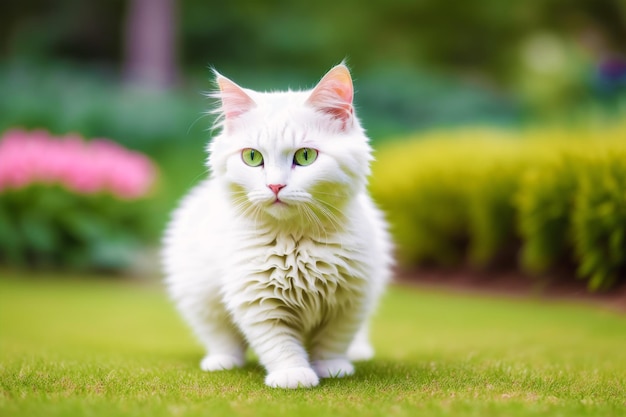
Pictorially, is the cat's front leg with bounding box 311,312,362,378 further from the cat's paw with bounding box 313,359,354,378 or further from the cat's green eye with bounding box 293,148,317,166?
the cat's green eye with bounding box 293,148,317,166

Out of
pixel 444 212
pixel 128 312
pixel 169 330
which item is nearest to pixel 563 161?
pixel 444 212

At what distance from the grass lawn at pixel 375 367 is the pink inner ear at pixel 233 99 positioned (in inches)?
43.3

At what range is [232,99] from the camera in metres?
2.95

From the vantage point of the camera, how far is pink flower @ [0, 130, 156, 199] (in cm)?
699

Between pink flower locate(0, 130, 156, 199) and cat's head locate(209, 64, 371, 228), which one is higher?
cat's head locate(209, 64, 371, 228)

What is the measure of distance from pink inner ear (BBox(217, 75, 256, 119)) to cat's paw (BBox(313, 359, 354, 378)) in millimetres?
1121

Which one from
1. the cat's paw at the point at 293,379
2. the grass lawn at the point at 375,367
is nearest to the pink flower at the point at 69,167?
the grass lawn at the point at 375,367

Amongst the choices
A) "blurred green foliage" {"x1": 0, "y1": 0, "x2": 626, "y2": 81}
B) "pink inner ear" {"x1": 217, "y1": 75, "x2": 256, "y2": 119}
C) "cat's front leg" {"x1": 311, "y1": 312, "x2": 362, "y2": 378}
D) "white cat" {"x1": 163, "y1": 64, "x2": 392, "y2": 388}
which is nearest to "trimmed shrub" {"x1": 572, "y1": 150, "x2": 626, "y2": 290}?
"white cat" {"x1": 163, "y1": 64, "x2": 392, "y2": 388}

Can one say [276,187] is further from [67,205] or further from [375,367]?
[67,205]

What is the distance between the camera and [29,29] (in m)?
18.5

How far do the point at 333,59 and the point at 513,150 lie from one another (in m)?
11.7

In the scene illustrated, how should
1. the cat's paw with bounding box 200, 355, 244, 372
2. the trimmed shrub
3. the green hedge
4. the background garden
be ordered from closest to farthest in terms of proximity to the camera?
1. the background garden
2. the cat's paw with bounding box 200, 355, 244, 372
3. the trimmed shrub
4. the green hedge

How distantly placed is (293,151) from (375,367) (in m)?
1.10

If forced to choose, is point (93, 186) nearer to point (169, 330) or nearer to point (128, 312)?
Result: point (128, 312)
